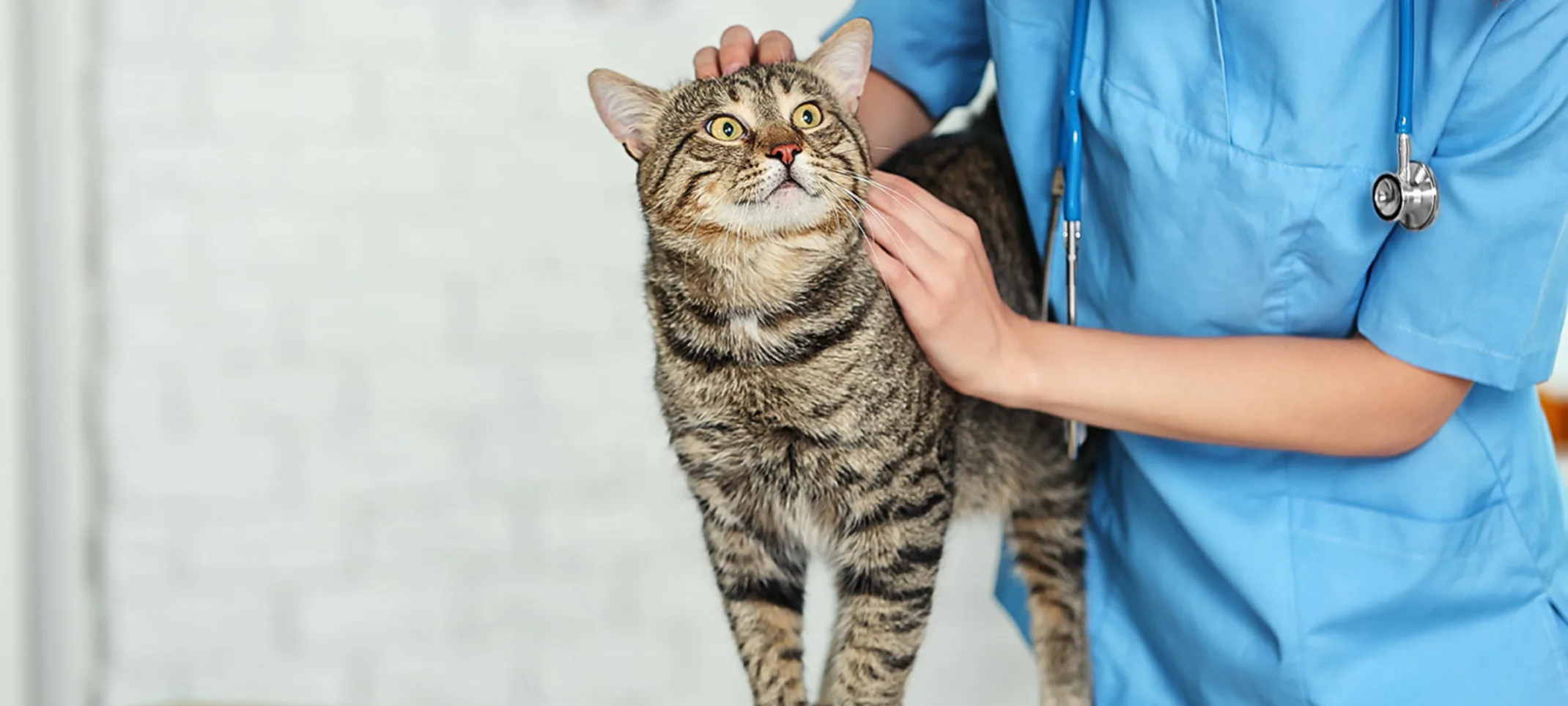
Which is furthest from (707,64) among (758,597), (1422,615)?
(1422,615)

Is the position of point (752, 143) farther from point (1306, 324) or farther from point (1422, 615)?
point (1422, 615)

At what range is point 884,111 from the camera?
1.12m

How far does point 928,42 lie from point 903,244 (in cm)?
30

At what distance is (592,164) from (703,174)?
98 cm

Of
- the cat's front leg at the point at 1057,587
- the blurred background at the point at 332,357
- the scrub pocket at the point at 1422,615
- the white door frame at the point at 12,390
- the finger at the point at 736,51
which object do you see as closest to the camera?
the scrub pocket at the point at 1422,615

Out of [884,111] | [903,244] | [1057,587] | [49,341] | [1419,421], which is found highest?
[884,111]

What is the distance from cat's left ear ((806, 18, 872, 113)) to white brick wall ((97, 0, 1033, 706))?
894 mm

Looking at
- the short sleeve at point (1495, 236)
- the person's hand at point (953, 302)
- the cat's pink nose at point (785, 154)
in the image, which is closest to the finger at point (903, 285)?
the person's hand at point (953, 302)

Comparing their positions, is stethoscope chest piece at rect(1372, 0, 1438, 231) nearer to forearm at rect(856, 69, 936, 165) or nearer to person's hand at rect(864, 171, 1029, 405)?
person's hand at rect(864, 171, 1029, 405)

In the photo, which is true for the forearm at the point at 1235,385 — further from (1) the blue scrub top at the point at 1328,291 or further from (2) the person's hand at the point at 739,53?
(2) the person's hand at the point at 739,53

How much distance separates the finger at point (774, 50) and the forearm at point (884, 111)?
83 millimetres

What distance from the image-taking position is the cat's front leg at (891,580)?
928 mm

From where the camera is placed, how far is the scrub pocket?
88cm

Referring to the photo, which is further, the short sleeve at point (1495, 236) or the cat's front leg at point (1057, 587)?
the cat's front leg at point (1057, 587)
